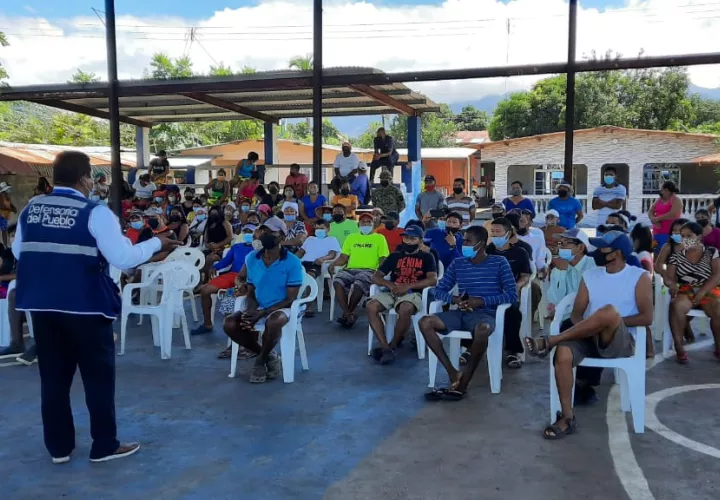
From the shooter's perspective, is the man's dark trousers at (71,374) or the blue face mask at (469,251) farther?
the blue face mask at (469,251)

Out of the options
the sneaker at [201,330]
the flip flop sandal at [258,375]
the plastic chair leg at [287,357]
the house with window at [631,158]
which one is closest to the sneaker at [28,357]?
the sneaker at [201,330]

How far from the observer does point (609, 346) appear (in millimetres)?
4590

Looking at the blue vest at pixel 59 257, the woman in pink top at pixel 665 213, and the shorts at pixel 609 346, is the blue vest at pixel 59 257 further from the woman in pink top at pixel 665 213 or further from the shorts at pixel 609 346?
the woman in pink top at pixel 665 213

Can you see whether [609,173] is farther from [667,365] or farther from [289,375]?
[289,375]

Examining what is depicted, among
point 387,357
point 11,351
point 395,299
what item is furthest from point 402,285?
point 11,351

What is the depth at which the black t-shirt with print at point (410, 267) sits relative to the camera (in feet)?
21.3

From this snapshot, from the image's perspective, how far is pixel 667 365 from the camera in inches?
236

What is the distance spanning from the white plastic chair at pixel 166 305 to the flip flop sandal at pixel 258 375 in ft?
4.10

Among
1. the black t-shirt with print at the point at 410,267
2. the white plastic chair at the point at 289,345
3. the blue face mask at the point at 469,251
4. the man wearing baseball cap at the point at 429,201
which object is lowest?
the white plastic chair at the point at 289,345

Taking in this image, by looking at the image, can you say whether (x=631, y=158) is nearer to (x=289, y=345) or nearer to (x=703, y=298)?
(x=703, y=298)

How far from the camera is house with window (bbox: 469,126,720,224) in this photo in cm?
2336

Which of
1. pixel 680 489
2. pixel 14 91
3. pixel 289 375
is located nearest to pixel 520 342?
pixel 289 375

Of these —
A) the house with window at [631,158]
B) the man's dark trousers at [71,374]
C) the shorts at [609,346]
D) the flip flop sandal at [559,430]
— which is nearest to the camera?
the man's dark trousers at [71,374]

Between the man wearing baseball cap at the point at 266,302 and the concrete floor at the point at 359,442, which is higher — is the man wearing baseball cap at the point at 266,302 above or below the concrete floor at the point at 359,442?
above
